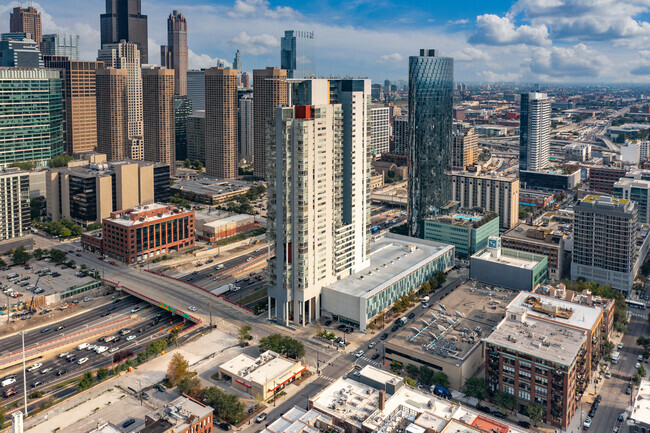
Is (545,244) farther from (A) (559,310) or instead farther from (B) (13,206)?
(B) (13,206)

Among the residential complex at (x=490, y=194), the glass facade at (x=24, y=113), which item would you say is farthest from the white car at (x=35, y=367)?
the glass facade at (x=24, y=113)

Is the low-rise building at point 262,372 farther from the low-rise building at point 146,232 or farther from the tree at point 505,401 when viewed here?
the low-rise building at point 146,232

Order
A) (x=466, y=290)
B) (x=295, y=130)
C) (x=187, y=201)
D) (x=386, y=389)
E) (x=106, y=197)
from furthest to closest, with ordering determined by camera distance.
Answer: (x=187, y=201)
(x=106, y=197)
(x=466, y=290)
(x=295, y=130)
(x=386, y=389)

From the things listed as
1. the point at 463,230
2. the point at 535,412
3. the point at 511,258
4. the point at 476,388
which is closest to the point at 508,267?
the point at 511,258

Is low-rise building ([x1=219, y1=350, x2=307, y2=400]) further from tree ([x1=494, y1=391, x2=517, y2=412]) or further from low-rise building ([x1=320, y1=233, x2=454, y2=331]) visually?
tree ([x1=494, y1=391, x2=517, y2=412])

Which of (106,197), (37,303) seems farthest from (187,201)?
(37,303)

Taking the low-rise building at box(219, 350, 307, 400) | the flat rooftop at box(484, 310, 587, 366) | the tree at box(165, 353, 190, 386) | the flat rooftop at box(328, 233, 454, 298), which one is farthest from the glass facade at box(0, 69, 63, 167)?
the flat rooftop at box(484, 310, 587, 366)

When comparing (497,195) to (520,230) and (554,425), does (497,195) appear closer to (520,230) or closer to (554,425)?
(520,230)

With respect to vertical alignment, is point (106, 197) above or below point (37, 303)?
above
